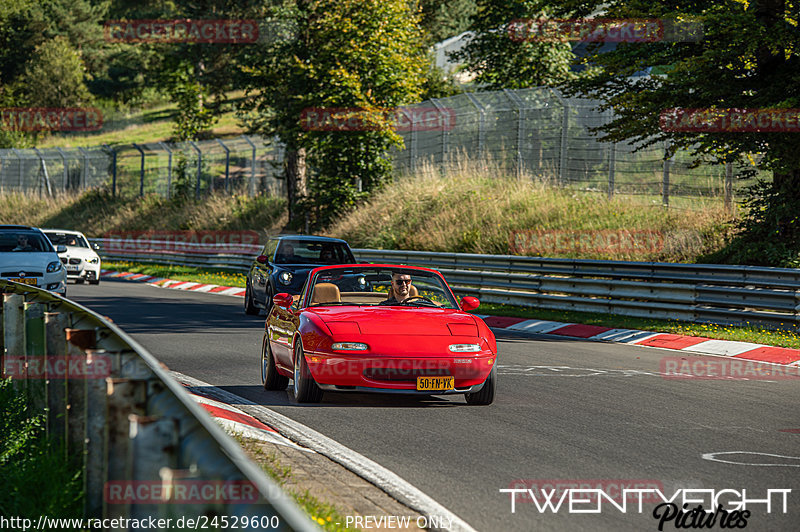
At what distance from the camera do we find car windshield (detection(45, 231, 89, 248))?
28.4 m

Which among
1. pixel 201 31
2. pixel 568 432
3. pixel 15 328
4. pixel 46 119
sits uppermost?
pixel 201 31

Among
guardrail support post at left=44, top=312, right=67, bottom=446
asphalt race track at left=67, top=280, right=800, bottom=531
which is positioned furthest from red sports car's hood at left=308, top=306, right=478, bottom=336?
guardrail support post at left=44, top=312, right=67, bottom=446

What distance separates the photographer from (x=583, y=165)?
27625mm

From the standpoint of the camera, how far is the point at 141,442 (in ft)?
10.7

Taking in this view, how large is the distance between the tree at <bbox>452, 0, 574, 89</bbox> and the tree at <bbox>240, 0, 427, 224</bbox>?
6042 mm

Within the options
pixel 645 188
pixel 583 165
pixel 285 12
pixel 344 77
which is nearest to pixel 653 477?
pixel 645 188

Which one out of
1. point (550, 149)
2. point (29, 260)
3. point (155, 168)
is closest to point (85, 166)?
point (155, 168)

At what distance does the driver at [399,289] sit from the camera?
1005 cm

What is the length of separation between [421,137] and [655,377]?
2288 centimetres

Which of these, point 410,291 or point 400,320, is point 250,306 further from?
point 400,320

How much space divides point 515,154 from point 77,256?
1306 cm

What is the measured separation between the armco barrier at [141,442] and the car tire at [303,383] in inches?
118

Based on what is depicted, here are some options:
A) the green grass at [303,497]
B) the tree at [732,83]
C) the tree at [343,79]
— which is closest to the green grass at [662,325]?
the tree at [732,83]

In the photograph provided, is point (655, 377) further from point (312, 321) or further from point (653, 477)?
point (653, 477)
